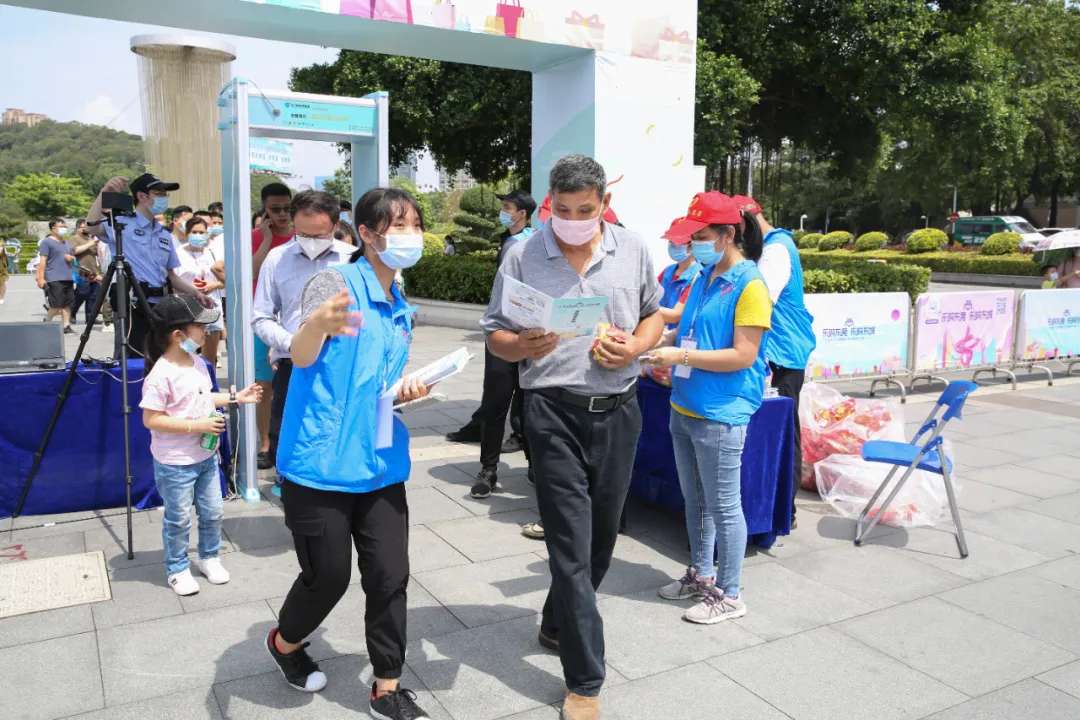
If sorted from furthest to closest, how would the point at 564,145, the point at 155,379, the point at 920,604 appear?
the point at 564,145 < the point at 920,604 < the point at 155,379

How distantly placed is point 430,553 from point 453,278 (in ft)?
38.0

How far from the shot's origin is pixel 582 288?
2.90m

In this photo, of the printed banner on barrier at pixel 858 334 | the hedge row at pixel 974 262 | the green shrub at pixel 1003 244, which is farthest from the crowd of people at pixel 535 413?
the green shrub at pixel 1003 244

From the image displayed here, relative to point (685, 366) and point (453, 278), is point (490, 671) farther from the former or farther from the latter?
point (453, 278)

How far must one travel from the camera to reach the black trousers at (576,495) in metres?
2.80

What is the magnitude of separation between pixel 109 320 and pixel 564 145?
9377 mm

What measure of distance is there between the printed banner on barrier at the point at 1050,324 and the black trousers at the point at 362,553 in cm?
943

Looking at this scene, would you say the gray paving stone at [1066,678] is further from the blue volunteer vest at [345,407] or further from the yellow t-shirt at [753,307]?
the blue volunteer vest at [345,407]

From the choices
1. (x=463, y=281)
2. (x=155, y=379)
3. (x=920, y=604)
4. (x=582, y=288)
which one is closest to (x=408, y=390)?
(x=582, y=288)

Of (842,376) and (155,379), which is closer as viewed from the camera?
(155,379)

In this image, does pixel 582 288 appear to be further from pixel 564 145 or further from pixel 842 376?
pixel 842 376

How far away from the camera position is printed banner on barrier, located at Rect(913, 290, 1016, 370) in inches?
358

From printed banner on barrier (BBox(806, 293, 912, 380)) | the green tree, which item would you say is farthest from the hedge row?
the green tree

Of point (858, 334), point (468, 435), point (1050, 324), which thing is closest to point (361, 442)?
point (468, 435)
